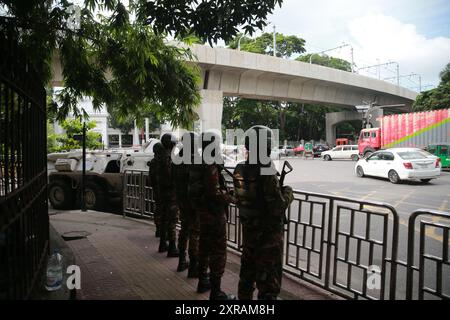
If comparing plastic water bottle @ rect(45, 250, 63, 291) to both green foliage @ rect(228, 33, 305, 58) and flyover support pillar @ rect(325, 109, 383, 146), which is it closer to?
green foliage @ rect(228, 33, 305, 58)

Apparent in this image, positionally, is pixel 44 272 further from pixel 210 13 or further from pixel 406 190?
pixel 406 190

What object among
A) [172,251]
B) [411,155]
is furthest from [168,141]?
[411,155]

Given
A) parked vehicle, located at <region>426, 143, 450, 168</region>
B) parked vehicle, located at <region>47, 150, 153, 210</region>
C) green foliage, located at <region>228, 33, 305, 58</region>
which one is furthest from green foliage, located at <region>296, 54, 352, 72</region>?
parked vehicle, located at <region>47, 150, 153, 210</region>

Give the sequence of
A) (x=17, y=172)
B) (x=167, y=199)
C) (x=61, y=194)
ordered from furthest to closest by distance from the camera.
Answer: (x=61, y=194) < (x=167, y=199) < (x=17, y=172)

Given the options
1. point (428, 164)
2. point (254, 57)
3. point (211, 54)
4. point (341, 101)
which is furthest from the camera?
point (341, 101)

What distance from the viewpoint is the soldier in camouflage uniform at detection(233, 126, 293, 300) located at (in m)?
2.93

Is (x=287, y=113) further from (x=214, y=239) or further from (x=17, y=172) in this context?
(x=17, y=172)

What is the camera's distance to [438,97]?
28.9m

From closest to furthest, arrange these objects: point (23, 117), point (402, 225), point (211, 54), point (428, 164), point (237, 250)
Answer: point (23, 117)
point (237, 250)
point (402, 225)
point (428, 164)
point (211, 54)

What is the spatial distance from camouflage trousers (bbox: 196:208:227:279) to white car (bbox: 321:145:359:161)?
26874mm

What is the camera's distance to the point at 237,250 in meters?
5.11

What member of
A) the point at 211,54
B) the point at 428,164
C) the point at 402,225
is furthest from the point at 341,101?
the point at 402,225

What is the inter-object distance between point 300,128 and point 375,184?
1329 inches

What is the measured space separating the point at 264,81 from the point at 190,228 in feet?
69.7
